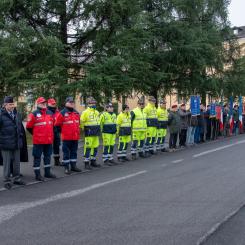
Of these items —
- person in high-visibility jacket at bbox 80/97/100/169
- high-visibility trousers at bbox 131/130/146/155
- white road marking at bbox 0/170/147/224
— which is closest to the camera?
white road marking at bbox 0/170/147/224

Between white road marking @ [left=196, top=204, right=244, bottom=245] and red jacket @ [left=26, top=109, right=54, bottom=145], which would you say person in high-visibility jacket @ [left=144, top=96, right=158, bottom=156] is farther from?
white road marking @ [left=196, top=204, right=244, bottom=245]

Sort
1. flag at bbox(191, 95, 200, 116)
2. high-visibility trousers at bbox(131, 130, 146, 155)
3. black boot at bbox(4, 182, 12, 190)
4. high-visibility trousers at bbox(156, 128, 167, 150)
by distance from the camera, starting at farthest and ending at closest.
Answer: flag at bbox(191, 95, 200, 116)
high-visibility trousers at bbox(156, 128, 167, 150)
high-visibility trousers at bbox(131, 130, 146, 155)
black boot at bbox(4, 182, 12, 190)

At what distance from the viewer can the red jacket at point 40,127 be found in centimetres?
1052

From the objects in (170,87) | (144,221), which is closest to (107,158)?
(144,221)

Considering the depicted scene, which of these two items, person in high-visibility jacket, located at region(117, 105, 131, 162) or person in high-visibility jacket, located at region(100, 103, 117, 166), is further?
person in high-visibility jacket, located at region(117, 105, 131, 162)

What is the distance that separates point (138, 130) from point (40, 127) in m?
5.04

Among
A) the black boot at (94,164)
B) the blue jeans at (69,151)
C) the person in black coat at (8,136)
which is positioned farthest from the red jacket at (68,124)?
the person in black coat at (8,136)

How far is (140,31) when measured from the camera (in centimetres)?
2347

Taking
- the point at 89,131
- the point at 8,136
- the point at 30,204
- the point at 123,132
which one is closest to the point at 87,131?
the point at 89,131

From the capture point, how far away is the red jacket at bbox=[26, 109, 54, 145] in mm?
10523

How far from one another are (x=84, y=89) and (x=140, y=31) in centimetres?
439

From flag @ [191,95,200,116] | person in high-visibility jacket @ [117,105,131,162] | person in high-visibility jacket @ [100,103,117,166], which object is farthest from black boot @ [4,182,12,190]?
flag @ [191,95,200,116]

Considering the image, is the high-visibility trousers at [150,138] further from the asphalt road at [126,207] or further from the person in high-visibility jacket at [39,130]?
the person in high-visibility jacket at [39,130]

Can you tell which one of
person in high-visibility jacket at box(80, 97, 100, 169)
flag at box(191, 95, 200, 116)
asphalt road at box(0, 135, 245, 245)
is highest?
flag at box(191, 95, 200, 116)
